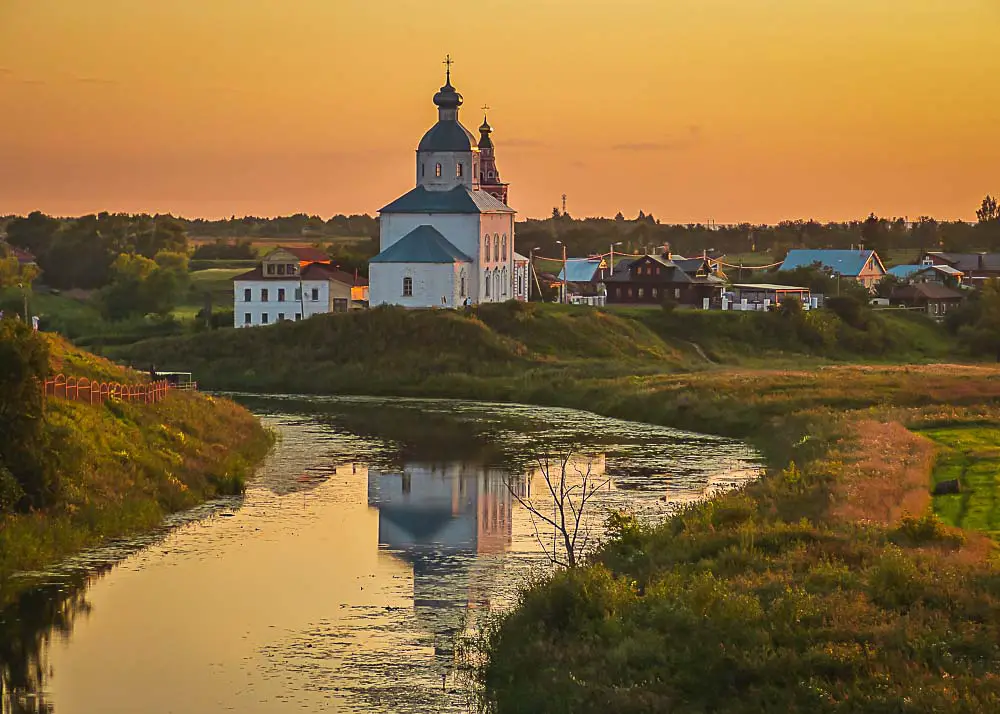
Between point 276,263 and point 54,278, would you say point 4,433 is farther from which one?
point 54,278

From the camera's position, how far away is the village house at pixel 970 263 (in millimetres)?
125350

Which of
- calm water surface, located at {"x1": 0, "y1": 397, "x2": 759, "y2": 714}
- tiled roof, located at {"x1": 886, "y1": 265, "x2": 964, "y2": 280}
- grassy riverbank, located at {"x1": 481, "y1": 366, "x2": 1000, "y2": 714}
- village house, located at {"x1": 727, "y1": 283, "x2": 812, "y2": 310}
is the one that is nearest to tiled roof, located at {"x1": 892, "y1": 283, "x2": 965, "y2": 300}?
village house, located at {"x1": 727, "y1": 283, "x2": 812, "y2": 310}

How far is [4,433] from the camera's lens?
1029 inches

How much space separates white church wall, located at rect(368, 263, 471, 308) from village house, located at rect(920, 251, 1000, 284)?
58616 millimetres

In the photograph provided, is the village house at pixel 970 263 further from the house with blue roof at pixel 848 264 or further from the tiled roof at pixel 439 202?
the tiled roof at pixel 439 202

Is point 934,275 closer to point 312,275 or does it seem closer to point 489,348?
point 312,275

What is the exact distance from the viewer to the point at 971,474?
A: 30484mm

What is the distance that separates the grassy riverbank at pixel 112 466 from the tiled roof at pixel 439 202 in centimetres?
3849

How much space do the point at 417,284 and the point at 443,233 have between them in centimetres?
422

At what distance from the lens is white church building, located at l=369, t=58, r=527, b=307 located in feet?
253

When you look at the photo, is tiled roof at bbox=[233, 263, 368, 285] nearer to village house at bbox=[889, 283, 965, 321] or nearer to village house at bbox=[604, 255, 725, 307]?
village house at bbox=[604, 255, 725, 307]

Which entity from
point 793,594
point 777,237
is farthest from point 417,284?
point 777,237

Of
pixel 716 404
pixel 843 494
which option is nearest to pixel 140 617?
pixel 843 494

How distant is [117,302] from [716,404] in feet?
162
